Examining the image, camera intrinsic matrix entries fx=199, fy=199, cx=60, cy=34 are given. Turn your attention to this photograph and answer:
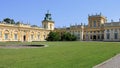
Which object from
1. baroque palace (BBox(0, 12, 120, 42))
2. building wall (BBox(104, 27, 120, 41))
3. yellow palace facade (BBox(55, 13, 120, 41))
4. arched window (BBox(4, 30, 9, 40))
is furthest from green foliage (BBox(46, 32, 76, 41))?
arched window (BBox(4, 30, 9, 40))

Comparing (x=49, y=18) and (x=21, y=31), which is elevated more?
(x=49, y=18)

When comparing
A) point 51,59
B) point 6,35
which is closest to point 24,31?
point 6,35

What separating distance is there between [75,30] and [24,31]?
19.7 meters

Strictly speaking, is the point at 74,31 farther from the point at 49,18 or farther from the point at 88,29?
the point at 49,18

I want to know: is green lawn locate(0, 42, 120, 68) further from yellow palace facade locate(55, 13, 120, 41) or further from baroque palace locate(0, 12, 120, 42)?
yellow palace facade locate(55, 13, 120, 41)

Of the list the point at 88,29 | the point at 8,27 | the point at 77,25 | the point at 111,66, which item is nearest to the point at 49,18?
the point at 77,25

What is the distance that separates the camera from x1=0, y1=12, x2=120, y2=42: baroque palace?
63000mm

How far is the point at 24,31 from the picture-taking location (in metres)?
68.2

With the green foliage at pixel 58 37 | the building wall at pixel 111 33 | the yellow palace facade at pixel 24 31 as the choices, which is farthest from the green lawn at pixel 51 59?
the building wall at pixel 111 33

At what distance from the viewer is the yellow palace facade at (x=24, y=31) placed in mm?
60897

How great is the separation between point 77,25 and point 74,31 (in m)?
2.89

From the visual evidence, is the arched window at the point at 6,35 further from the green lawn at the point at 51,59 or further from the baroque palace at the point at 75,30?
the green lawn at the point at 51,59

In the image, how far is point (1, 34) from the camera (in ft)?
195

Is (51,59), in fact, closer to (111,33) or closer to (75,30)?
(111,33)
